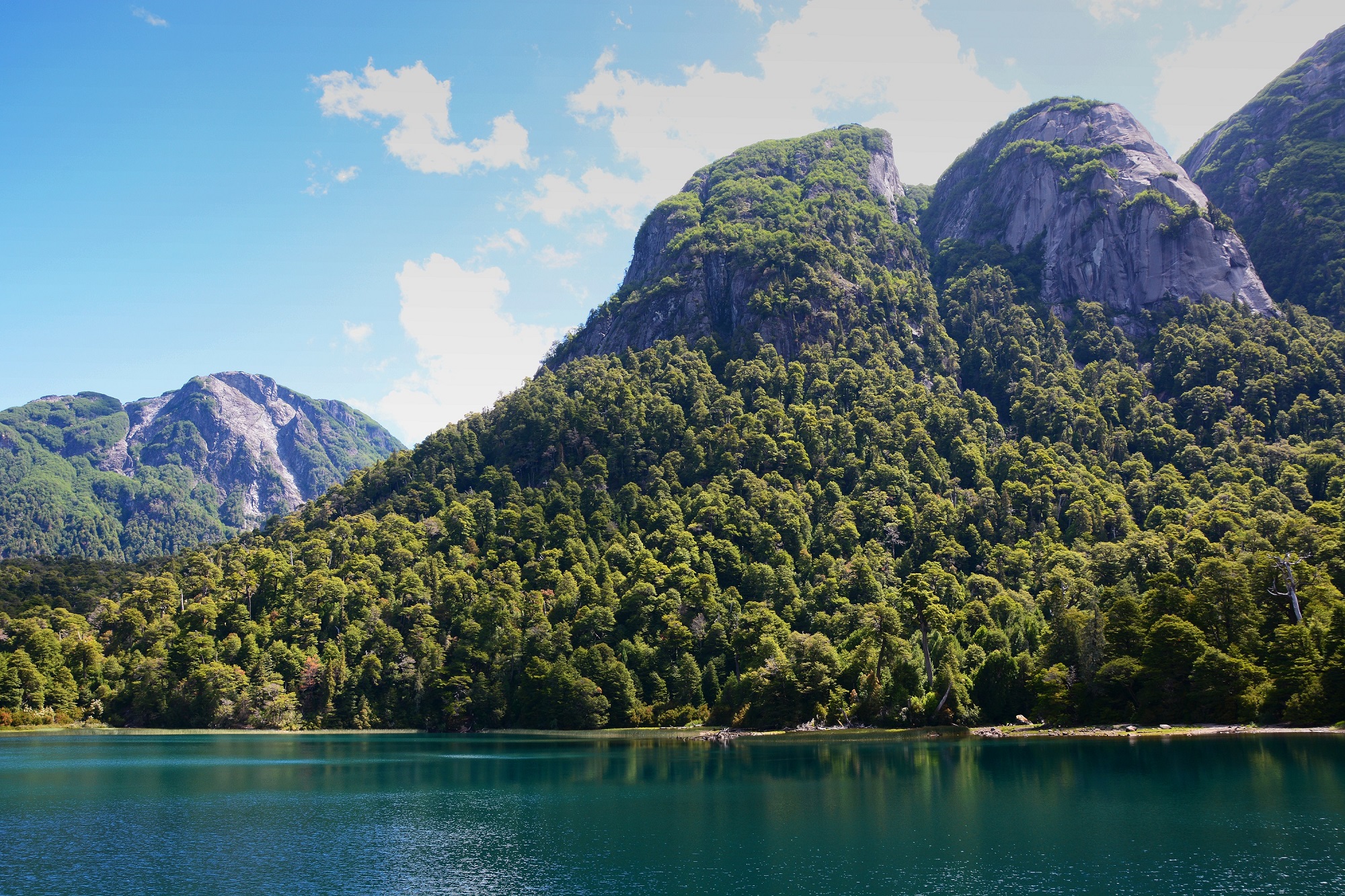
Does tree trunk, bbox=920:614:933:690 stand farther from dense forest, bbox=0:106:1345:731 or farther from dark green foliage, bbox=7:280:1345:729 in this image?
dark green foliage, bbox=7:280:1345:729

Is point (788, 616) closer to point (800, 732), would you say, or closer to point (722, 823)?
point (800, 732)

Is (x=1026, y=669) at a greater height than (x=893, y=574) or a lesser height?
lesser

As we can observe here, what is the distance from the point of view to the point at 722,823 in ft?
200

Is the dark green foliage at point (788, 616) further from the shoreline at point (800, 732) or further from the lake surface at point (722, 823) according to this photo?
the lake surface at point (722, 823)

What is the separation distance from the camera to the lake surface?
47.2 meters

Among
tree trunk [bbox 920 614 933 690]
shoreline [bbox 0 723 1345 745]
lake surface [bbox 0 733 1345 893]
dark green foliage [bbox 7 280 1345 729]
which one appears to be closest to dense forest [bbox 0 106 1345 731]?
tree trunk [bbox 920 614 933 690]

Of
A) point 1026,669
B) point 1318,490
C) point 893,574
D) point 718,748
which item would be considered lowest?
point 718,748

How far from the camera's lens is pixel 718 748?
4385 inches

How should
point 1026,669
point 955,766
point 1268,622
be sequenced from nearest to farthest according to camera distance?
point 955,766, point 1268,622, point 1026,669

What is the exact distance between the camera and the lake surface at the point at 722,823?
155 ft

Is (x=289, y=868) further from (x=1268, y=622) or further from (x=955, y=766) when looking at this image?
(x=1268, y=622)

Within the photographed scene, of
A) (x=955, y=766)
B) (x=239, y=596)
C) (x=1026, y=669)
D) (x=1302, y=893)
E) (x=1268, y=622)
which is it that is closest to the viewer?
(x=1302, y=893)

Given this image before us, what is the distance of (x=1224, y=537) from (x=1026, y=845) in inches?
4030

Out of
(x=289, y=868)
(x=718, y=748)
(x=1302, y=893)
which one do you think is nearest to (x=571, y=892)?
(x=289, y=868)
